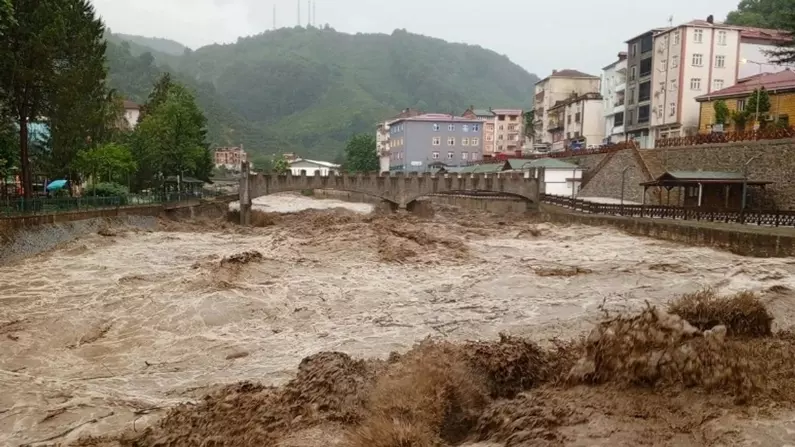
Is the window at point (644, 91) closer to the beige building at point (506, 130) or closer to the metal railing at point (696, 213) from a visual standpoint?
the metal railing at point (696, 213)

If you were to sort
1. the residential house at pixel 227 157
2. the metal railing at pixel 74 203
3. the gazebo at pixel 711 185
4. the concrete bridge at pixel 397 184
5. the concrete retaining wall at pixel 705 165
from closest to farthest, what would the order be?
the metal railing at pixel 74 203, the concrete retaining wall at pixel 705 165, the gazebo at pixel 711 185, the concrete bridge at pixel 397 184, the residential house at pixel 227 157

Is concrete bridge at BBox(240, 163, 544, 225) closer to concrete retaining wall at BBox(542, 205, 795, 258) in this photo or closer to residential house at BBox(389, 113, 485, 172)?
concrete retaining wall at BBox(542, 205, 795, 258)

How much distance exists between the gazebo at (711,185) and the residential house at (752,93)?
8156 mm

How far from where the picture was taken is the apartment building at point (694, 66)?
52.0 metres

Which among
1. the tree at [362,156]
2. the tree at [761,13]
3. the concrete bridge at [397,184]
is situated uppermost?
the tree at [761,13]

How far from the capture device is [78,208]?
2959 cm

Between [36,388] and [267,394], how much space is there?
4.91 m

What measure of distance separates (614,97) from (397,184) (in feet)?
109

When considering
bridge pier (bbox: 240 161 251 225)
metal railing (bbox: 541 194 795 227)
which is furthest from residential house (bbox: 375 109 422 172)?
metal railing (bbox: 541 194 795 227)

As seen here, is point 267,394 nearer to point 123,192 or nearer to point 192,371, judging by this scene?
point 192,371

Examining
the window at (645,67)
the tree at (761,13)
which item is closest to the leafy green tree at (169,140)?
the window at (645,67)

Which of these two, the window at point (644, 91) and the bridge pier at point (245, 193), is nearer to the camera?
the bridge pier at point (245, 193)

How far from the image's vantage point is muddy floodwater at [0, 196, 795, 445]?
35.0 ft

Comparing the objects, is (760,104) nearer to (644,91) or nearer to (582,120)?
(644,91)
